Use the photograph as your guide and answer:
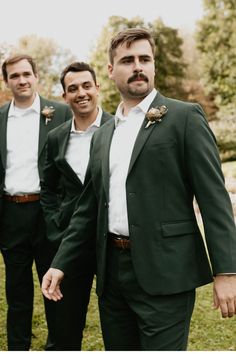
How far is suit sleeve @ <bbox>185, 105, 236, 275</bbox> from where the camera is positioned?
2.77 m

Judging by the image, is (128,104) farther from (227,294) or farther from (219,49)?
(219,49)

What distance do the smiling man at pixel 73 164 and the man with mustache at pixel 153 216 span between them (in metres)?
1.18

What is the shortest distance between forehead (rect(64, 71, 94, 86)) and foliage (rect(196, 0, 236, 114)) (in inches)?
1095

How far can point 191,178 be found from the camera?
2.89 meters

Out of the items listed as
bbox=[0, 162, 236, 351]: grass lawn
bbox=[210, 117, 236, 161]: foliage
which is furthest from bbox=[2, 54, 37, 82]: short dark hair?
bbox=[210, 117, 236, 161]: foliage

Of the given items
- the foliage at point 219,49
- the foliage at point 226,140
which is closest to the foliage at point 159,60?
the foliage at point 219,49

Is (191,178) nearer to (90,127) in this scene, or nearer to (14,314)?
(90,127)

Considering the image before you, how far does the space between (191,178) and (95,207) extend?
750mm

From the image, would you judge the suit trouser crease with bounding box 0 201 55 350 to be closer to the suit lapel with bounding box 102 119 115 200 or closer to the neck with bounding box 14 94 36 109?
the neck with bounding box 14 94 36 109

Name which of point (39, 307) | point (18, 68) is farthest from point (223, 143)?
point (18, 68)

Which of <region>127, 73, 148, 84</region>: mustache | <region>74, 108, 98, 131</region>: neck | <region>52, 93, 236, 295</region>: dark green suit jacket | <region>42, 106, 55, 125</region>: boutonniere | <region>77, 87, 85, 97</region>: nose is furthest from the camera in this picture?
<region>42, 106, 55, 125</region>: boutonniere

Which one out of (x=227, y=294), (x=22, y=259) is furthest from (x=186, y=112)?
(x=22, y=259)

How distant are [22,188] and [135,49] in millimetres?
2198

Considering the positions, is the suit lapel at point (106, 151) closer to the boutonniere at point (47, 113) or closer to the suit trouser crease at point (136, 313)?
the suit trouser crease at point (136, 313)
